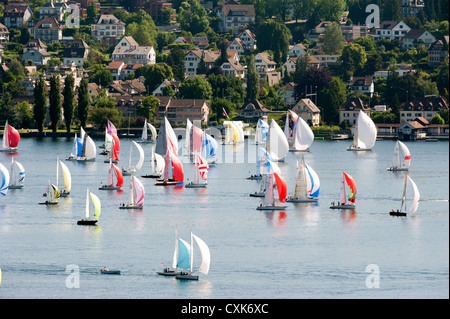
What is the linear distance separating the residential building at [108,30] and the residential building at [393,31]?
33694 mm

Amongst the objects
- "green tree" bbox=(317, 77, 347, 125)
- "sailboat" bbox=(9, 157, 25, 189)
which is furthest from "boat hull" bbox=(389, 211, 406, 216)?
"green tree" bbox=(317, 77, 347, 125)

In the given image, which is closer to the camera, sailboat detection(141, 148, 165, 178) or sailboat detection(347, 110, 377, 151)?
sailboat detection(141, 148, 165, 178)

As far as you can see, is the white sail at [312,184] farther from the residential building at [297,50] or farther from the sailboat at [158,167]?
the residential building at [297,50]

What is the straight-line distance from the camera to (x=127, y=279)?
→ 148 feet

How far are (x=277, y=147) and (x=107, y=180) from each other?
16.0 m

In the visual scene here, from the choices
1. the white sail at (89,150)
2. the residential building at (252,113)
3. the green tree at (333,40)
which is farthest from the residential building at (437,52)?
the white sail at (89,150)

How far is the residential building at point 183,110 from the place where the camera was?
120 m

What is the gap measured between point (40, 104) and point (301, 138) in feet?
85.3

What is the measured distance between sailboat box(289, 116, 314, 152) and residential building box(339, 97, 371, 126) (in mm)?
20577

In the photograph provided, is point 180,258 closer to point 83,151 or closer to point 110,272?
point 110,272

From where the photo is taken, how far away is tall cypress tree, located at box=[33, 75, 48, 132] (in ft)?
360

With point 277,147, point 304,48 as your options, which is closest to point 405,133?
point 277,147

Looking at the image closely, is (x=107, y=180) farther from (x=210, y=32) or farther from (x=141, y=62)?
(x=210, y=32)

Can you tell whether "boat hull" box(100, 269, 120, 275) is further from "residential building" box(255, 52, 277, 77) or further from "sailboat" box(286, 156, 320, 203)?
"residential building" box(255, 52, 277, 77)
